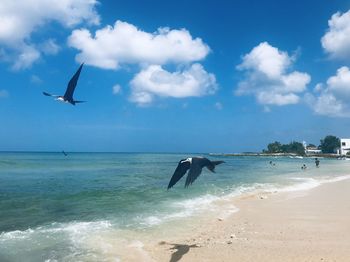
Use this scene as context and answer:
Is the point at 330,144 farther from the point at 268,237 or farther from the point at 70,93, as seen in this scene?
the point at 70,93

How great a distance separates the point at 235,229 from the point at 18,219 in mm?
8878

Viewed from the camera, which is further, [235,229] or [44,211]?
[44,211]

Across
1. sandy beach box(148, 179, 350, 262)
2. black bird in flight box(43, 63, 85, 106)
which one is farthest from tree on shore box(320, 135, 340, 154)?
black bird in flight box(43, 63, 85, 106)

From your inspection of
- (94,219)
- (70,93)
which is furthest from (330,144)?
(70,93)

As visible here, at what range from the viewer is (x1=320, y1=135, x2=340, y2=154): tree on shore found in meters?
164

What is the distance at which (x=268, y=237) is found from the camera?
12.3 m

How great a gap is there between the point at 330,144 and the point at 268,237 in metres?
163

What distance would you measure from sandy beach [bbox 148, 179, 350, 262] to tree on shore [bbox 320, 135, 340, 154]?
155534 mm

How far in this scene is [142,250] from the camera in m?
11.4

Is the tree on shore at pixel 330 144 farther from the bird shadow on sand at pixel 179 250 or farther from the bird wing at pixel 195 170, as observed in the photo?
the bird wing at pixel 195 170

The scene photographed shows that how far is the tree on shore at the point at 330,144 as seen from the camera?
164 meters

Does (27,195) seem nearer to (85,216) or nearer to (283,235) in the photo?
(85,216)

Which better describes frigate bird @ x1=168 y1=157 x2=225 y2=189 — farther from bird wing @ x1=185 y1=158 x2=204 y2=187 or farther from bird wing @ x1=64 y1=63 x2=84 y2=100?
bird wing @ x1=64 y1=63 x2=84 y2=100

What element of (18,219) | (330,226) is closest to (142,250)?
(330,226)
